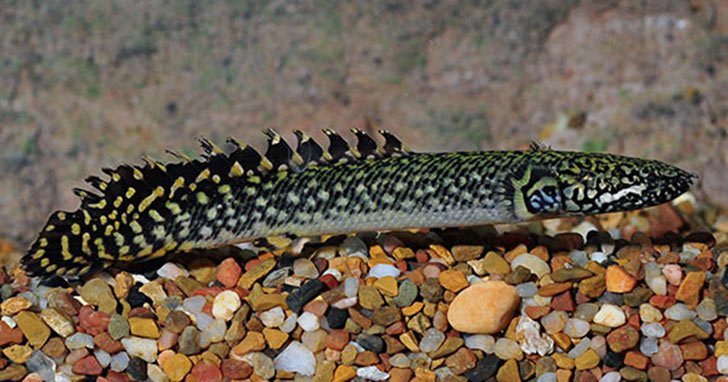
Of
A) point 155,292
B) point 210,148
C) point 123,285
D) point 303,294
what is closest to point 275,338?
point 303,294

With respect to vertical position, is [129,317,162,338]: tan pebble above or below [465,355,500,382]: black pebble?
above

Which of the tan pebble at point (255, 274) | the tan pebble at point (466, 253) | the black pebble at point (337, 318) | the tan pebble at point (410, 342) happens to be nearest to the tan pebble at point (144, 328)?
the tan pebble at point (255, 274)

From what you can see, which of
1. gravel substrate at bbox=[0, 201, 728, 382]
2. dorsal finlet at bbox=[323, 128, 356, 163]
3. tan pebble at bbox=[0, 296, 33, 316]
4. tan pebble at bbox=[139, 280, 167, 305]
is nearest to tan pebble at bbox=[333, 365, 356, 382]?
gravel substrate at bbox=[0, 201, 728, 382]

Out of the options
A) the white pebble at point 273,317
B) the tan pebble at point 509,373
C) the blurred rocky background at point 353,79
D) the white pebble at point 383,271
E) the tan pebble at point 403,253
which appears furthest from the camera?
the blurred rocky background at point 353,79

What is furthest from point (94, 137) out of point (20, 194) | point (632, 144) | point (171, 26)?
point (632, 144)

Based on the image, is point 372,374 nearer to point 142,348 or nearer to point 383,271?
point 383,271

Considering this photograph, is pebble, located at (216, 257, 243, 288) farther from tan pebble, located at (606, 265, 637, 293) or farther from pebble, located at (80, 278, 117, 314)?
tan pebble, located at (606, 265, 637, 293)

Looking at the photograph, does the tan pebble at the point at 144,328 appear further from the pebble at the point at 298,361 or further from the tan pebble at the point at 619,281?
the tan pebble at the point at 619,281
